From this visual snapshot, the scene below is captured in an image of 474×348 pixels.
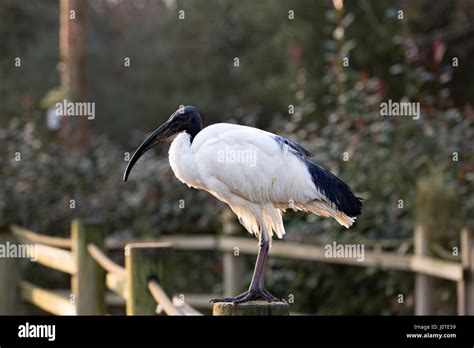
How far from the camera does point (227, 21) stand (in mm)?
21766

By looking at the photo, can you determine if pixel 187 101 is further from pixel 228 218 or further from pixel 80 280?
pixel 80 280

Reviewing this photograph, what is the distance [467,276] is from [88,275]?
221cm

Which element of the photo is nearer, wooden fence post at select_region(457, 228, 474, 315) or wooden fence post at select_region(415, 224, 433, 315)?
wooden fence post at select_region(457, 228, 474, 315)

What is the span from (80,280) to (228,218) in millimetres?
2538

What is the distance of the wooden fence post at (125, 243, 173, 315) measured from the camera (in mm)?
5062

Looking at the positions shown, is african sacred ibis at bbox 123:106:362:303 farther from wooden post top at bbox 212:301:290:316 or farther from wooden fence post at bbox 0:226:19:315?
wooden fence post at bbox 0:226:19:315

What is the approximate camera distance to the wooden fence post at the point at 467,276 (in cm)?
572

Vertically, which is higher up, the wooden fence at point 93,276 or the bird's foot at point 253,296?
the wooden fence at point 93,276

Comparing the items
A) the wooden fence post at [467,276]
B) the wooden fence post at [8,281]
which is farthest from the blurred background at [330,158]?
the wooden fence post at [8,281]

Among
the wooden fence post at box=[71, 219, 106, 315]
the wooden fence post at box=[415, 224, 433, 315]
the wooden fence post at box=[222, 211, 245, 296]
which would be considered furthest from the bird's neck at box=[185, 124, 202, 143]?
the wooden fence post at box=[222, 211, 245, 296]

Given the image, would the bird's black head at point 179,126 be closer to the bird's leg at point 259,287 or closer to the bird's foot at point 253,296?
the bird's leg at point 259,287

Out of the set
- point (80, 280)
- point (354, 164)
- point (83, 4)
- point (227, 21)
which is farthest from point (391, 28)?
point (80, 280)

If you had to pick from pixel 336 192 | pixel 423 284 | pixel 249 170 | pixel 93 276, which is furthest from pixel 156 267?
pixel 423 284

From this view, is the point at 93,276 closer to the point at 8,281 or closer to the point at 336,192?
the point at 336,192
